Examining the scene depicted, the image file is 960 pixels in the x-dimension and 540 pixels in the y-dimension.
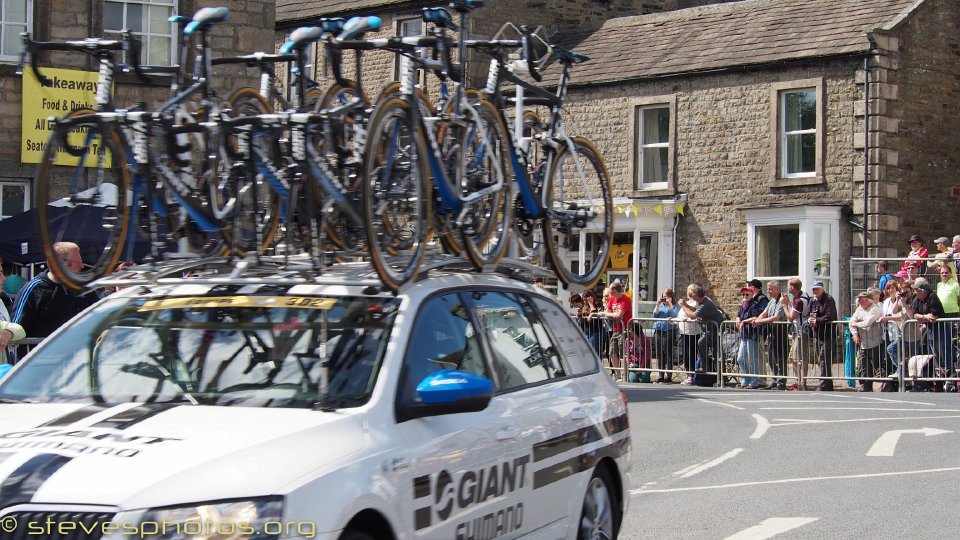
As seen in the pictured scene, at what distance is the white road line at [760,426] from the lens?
1565 cm

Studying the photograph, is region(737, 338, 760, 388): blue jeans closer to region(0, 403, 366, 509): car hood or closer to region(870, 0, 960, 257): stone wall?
region(870, 0, 960, 257): stone wall

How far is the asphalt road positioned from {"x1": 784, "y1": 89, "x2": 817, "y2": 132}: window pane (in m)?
12.5

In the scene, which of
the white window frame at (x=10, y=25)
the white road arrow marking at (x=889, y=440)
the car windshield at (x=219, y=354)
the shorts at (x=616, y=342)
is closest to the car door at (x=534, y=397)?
the car windshield at (x=219, y=354)

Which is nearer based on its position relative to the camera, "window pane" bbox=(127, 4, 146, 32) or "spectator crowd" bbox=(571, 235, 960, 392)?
"spectator crowd" bbox=(571, 235, 960, 392)

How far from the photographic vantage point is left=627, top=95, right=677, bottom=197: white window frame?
34000 millimetres

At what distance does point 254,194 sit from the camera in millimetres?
7039

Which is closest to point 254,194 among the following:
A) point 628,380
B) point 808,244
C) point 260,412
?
point 260,412

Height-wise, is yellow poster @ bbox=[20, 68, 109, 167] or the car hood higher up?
yellow poster @ bbox=[20, 68, 109, 167]

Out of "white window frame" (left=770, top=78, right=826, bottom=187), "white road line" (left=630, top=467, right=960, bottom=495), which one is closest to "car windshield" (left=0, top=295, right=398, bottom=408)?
"white road line" (left=630, top=467, right=960, bottom=495)

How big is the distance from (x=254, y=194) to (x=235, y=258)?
1.37ft

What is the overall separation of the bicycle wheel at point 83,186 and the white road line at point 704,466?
6858mm

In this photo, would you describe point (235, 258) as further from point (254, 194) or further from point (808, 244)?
point (808, 244)

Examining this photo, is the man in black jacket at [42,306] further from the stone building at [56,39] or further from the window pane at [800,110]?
the window pane at [800,110]

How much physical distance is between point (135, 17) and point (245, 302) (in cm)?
1844
